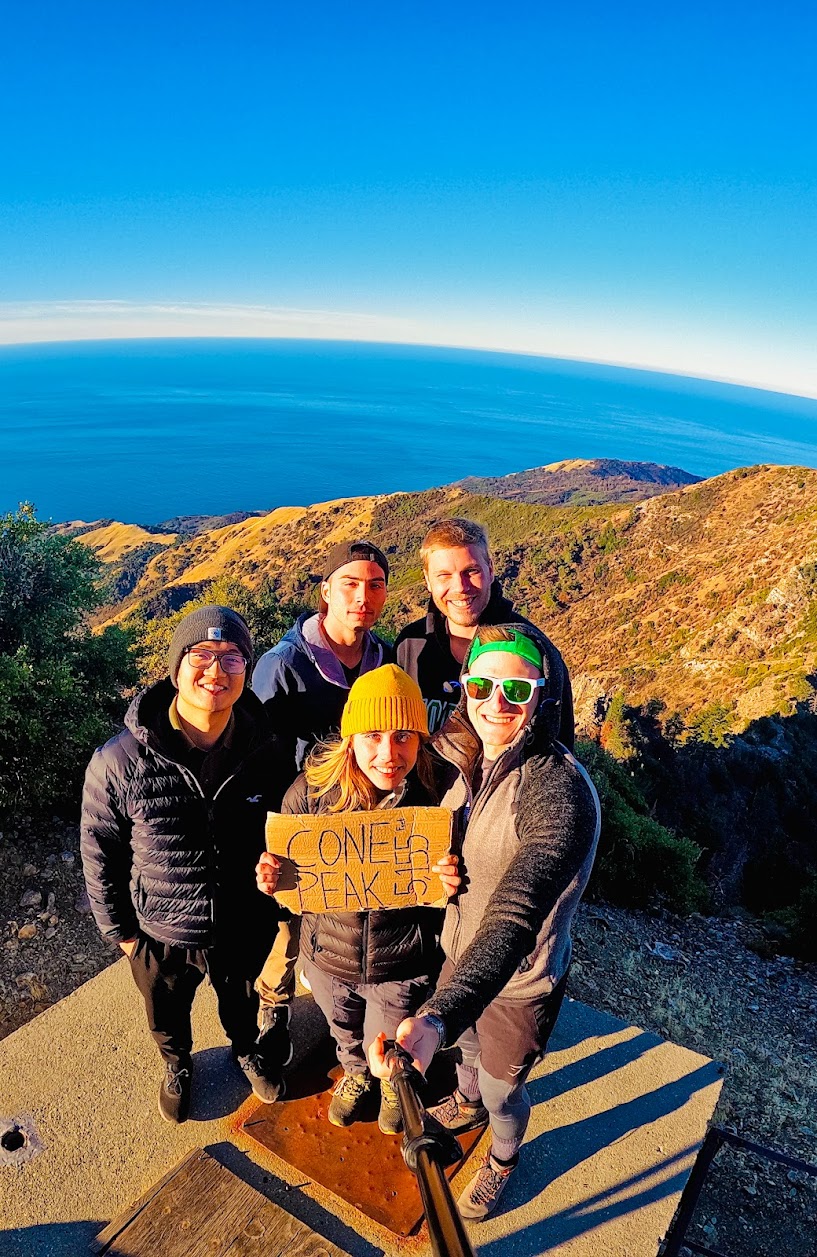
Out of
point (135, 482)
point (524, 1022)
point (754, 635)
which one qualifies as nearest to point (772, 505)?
point (754, 635)

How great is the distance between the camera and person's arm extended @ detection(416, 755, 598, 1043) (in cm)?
206

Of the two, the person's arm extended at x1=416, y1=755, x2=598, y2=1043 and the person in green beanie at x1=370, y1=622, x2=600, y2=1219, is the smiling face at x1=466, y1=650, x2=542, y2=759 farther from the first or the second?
the person's arm extended at x1=416, y1=755, x2=598, y2=1043

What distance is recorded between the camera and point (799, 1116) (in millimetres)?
5109

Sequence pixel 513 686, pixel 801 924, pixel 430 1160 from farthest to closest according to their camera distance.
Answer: pixel 801 924 → pixel 513 686 → pixel 430 1160

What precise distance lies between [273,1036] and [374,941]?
1.18m

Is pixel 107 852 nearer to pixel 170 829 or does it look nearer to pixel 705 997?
pixel 170 829

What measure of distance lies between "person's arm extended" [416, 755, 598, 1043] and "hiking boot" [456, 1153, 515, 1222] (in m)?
1.68

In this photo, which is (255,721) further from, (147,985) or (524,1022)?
(524,1022)

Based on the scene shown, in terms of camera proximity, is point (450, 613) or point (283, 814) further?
point (450, 613)

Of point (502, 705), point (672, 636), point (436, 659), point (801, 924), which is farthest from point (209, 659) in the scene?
point (672, 636)

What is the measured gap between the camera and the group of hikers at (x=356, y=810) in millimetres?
2307

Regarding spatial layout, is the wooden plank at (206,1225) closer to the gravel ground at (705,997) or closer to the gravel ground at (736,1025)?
the gravel ground at (705,997)

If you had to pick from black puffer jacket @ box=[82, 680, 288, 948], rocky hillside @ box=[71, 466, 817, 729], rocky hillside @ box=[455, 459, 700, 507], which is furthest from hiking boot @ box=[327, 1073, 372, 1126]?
rocky hillside @ box=[455, 459, 700, 507]

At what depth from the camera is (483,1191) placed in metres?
3.14
